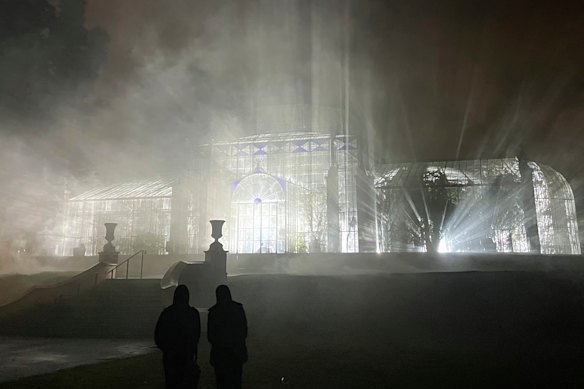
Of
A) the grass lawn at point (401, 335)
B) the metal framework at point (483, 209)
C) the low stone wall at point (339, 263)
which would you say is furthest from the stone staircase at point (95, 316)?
the metal framework at point (483, 209)

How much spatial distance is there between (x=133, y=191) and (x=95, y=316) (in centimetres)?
2160

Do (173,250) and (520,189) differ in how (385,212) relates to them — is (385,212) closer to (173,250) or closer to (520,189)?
(520,189)

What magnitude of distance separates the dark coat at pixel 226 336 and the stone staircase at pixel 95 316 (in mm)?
6733

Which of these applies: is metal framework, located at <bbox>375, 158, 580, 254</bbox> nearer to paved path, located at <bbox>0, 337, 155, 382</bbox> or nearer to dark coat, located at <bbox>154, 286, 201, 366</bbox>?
paved path, located at <bbox>0, 337, 155, 382</bbox>

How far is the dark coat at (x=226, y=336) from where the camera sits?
4031mm

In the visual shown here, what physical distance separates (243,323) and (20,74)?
14.6 m

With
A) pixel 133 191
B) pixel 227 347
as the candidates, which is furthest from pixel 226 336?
pixel 133 191

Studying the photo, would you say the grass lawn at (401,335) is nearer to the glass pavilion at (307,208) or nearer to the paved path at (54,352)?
the paved path at (54,352)

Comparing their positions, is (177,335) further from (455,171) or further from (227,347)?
(455,171)

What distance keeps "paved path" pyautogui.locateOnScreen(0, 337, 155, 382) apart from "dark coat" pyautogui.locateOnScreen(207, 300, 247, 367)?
3853 mm

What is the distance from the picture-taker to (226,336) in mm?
4027

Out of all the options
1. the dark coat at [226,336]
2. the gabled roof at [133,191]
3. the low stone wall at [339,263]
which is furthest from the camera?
the gabled roof at [133,191]

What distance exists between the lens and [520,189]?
88.1 ft

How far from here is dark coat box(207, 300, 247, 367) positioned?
4.03 m
